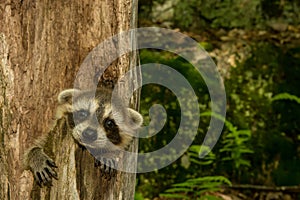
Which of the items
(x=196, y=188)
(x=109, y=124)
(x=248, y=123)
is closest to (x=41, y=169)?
(x=109, y=124)

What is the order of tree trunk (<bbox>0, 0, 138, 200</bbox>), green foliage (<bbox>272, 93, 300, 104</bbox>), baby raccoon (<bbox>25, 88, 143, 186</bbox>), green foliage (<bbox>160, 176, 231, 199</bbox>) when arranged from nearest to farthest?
tree trunk (<bbox>0, 0, 138, 200</bbox>), baby raccoon (<bbox>25, 88, 143, 186</bbox>), green foliage (<bbox>160, 176, 231, 199</bbox>), green foliage (<bbox>272, 93, 300, 104</bbox>)

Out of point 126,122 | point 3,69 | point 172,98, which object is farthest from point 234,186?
point 3,69

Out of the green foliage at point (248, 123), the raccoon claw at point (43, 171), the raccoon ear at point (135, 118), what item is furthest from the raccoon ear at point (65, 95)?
the green foliage at point (248, 123)

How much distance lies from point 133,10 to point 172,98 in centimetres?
294

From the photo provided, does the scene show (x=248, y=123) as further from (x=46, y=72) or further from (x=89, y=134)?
(x=46, y=72)

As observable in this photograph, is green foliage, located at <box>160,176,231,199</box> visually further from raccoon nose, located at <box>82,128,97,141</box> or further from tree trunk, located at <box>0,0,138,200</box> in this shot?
tree trunk, located at <box>0,0,138,200</box>

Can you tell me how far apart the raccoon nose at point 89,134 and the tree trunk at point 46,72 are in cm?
12

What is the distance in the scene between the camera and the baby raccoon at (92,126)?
14.0 ft

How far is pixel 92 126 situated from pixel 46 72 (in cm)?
65

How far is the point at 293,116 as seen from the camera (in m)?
7.52

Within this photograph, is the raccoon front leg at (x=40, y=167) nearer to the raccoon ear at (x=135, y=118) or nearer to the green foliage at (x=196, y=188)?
the raccoon ear at (x=135, y=118)

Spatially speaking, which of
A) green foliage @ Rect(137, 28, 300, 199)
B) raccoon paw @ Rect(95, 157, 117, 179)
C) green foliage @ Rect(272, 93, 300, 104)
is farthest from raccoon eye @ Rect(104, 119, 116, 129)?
green foliage @ Rect(272, 93, 300, 104)

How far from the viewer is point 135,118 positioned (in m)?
4.69

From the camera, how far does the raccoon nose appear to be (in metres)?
4.45
